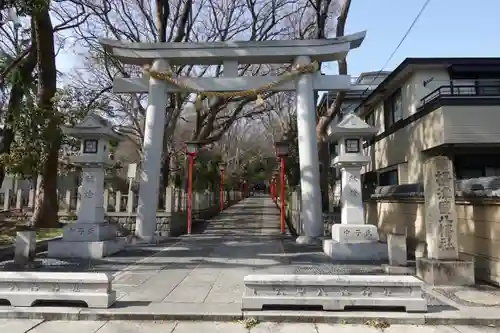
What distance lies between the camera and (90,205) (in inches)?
436

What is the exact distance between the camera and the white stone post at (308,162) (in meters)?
13.2

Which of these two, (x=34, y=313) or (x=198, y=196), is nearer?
(x=34, y=313)

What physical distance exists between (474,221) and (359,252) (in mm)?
3021

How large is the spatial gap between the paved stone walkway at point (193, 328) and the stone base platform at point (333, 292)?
0.40 meters

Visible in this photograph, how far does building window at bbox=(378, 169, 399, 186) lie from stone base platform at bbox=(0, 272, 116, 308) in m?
16.8

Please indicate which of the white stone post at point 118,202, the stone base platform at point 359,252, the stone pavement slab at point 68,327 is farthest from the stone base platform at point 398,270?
the white stone post at point 118,202

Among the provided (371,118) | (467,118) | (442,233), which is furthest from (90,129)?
(371,118)

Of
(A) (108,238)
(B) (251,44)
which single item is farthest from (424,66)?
(A) (108,238)

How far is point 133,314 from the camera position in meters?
5.75

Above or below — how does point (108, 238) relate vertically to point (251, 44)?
below

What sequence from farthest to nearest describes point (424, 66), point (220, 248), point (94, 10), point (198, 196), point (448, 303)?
point (198, 196), point (94, 10), point (424, 66), point (220, 248), point (448, 303)

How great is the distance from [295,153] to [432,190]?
17759 millimetres

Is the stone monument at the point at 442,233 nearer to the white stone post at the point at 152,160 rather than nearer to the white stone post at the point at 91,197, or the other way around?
the white stone post at the point at 91,197

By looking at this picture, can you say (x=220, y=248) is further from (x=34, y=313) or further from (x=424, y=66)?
(x=424, y=66)
